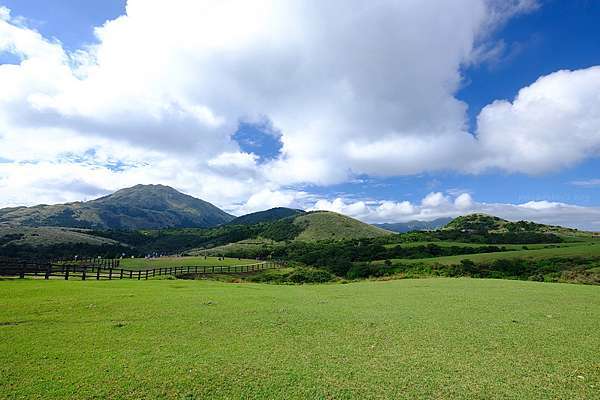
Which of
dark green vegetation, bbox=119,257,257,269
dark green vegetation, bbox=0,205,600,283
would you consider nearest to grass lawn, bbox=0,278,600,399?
dark green vegetation, bbox=0,205,600,283

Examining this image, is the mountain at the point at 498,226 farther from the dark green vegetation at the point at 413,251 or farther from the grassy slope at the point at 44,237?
the grassy slope at the point at 44,237

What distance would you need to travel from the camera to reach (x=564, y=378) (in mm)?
8711

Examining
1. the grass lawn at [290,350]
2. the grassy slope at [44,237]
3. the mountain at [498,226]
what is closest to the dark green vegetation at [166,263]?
the grass lawn at [290,350]

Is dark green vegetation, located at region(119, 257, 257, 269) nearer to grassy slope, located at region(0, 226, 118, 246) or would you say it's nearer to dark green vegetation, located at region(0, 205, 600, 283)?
dark green vegetation, located at region(0, 205, 600, 283)

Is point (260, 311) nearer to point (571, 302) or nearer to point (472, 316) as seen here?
point (472, 316)

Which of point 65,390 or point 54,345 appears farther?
point 54,345

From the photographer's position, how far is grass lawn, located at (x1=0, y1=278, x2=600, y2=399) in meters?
7.91

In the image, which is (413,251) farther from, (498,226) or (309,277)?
(498,226)

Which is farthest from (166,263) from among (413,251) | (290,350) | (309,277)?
(290,350)

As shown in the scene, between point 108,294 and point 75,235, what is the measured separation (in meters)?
149

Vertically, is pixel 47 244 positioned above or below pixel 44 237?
below

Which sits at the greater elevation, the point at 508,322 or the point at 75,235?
the point at 75,235

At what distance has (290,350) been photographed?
34.2 feet

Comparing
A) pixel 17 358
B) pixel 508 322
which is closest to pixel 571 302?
pixel 508 322
